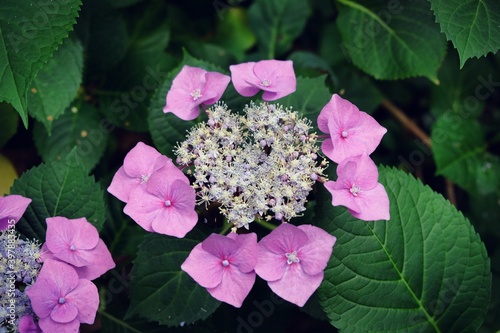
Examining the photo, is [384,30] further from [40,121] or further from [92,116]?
[40,121]

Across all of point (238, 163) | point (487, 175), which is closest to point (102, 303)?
point (238, 163)

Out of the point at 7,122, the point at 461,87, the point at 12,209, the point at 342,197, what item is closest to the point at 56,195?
the point at 12,209

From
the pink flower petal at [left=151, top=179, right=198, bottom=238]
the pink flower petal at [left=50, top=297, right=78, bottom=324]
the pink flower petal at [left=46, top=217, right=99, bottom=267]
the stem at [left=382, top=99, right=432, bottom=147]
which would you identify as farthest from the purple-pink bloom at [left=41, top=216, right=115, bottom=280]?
the stem at [left=382, top=99, right=432, bottom=147]

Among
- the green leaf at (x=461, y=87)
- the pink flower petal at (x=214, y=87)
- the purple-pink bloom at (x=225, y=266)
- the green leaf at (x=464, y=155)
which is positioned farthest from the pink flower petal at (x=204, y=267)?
the green leaf at (x=461, y=87)

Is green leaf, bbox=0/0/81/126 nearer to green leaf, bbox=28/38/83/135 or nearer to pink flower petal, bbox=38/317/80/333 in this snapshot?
green leaf, bbox=28/38/83/135

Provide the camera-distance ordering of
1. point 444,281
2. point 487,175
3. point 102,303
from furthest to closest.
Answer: point 487,175, point 102,303, point 444,281

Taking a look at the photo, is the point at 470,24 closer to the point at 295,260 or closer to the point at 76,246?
the point at 295,260

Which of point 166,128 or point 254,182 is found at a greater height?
point 254,182
